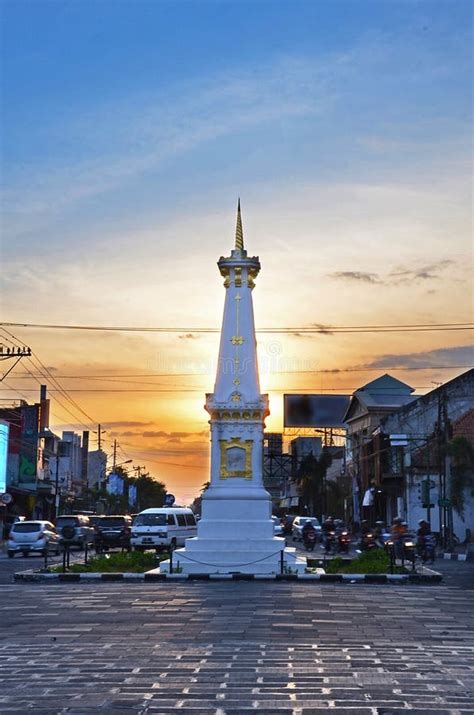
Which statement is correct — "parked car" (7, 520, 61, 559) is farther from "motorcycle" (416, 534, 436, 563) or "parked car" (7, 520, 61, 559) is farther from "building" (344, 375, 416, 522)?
"building" (344, 375, 416, 522)

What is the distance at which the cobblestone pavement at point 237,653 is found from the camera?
1006 cm

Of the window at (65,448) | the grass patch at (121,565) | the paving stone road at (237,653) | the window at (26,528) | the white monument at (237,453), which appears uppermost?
the window at (65,448)

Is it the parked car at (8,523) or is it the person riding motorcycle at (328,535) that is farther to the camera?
the parked car at (8,523)

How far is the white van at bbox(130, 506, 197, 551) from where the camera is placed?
43062 mm

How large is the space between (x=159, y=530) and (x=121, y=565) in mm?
12529

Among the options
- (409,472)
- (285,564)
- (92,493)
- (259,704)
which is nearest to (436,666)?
(259,704)

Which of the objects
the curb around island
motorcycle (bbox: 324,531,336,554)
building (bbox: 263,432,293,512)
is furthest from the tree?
the curb around island

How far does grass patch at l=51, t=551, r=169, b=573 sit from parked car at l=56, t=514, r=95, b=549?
53.5 feet

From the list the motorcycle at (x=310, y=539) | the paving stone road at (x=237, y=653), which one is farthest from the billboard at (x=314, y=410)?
the paving stone road at (x=237, y=653)

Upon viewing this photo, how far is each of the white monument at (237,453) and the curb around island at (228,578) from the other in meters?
2.34

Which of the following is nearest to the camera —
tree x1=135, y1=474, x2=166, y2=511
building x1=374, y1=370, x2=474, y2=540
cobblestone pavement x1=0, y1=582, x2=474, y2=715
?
cobblestone pavement x1=0, y1=582, x2=474, y2=715

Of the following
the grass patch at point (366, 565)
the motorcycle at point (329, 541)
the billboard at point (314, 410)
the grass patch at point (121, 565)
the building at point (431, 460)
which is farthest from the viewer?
the billboard at point (314, 410)

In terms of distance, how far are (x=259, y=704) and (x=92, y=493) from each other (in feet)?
349

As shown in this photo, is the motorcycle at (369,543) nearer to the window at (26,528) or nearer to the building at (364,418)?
the window at (26,528)
